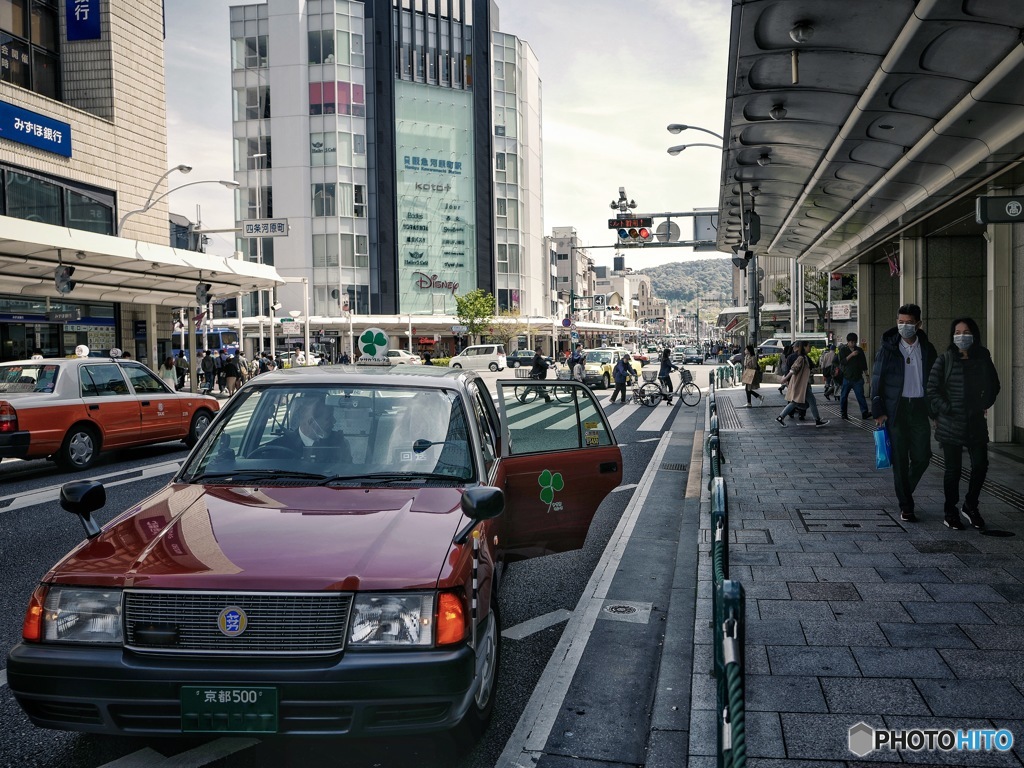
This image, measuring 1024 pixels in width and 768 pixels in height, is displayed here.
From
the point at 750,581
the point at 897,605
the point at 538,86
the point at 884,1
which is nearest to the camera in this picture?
the point at 897,605

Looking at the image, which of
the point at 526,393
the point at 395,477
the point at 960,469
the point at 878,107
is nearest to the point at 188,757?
the point at 395,477

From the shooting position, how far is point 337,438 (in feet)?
14.2

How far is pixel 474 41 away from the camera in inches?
2953

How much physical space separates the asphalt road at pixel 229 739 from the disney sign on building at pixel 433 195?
6083 centimetres

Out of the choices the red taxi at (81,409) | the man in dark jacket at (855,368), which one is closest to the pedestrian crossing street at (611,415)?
the man in dark jacket at (855,368)

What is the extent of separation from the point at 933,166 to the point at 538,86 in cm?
8015

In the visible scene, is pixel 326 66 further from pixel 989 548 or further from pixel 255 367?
pixel 989 548

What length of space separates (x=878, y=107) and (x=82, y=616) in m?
9.43

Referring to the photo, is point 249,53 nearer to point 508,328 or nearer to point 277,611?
point 508,328

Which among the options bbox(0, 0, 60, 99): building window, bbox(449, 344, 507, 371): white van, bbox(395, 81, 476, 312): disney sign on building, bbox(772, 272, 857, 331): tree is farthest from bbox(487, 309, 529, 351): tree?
bbox(0, 0, 60, 99): building window

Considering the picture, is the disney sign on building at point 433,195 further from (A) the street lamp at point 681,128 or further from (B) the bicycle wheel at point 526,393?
(B) the bicycle wheel at point 526,393

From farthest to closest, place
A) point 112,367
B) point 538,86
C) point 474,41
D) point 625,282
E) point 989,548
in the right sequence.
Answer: point 625,282 < point 538,86 < point 474,41 < point 112,367 < point 989,548

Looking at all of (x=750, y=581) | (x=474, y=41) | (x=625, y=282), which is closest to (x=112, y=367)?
(x=750, y=581)

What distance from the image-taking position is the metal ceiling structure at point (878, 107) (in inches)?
288
